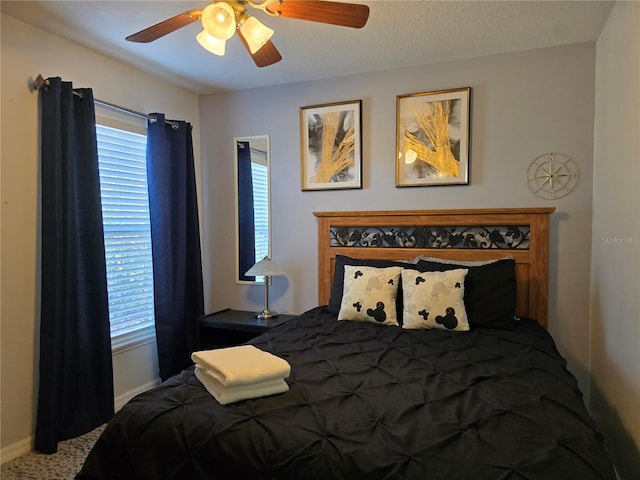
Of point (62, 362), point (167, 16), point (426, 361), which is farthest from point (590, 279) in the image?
point (62, 362)

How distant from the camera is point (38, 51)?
7.82ft

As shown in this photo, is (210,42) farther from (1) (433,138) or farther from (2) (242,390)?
(1) (433,138)

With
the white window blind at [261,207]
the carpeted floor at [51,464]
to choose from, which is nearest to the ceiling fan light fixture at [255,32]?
the white window blind at [261,207]

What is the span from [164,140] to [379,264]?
1869mm

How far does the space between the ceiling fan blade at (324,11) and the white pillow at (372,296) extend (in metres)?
1.44

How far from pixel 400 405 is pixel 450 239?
1718 millimetres

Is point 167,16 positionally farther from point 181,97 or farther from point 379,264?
point 379,264

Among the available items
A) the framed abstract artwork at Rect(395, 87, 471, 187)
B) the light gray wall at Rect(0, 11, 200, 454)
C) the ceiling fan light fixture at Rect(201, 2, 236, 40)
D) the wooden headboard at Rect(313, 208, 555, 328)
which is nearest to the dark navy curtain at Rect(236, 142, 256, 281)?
the wooden headboard at Rect(313, 208, 555, 328)

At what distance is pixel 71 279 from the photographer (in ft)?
7.88

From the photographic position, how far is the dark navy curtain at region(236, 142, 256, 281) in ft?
11.6

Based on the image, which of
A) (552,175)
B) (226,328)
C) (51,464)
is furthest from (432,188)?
(51,464)

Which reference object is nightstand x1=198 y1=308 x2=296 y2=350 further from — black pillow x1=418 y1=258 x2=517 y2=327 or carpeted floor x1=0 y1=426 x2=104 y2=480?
black pillow x1=418 y1=258 x2=517 y2=327

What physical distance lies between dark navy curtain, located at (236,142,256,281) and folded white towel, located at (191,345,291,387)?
1942 mm

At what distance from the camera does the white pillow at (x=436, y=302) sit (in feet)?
7.53
